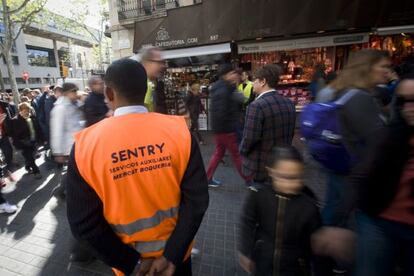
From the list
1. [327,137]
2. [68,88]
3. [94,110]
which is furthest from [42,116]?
[327,137]

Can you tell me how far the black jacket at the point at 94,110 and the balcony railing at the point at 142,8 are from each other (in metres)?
9.35

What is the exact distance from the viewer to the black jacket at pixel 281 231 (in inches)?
74.2

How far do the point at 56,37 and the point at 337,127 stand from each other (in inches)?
2128

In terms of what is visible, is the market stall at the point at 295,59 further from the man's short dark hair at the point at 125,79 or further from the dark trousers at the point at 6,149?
the man's short dark hair at the point at 125,79

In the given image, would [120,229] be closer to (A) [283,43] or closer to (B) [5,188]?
(B) [5,188]

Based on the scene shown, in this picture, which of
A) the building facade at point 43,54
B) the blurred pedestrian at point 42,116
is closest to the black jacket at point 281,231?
the blurred pedestrian at point 42,116

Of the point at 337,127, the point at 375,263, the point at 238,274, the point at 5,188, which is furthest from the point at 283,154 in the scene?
the point at 5,188

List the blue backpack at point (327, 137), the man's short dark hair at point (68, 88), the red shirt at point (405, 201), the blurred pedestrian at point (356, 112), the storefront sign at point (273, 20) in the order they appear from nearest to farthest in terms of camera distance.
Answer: the red shirt at point (405, 201) < the blurred pedestrian at point (356, 112) < the blue backpack at point (327, 137) < the man's short dark hair at point (68, 88) < the storefront sign at point (273, 20)

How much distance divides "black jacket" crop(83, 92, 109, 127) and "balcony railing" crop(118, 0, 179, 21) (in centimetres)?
935

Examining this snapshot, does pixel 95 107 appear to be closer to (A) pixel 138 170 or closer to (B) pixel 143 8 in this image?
(A) pixel 138 170

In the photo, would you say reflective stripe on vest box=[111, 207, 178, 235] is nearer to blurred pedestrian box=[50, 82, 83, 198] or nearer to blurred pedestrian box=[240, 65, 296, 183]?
blurred pedestrian box=[240, 65, 296, 183]

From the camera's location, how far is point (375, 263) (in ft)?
5.74

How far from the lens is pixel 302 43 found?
9.30m

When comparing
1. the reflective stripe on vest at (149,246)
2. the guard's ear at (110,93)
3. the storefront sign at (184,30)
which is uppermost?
the storefront sign at (184,30)
